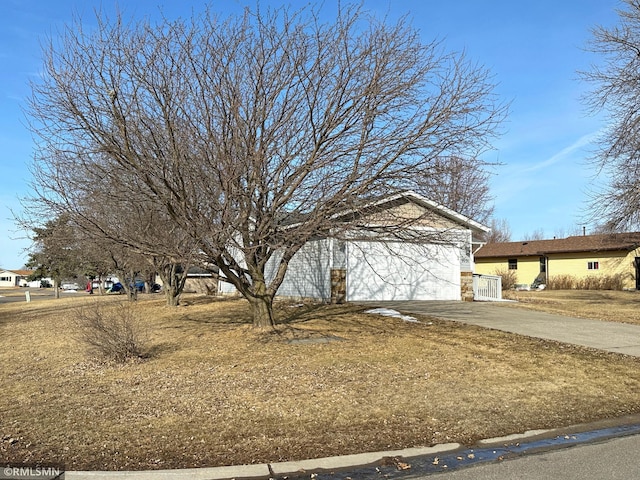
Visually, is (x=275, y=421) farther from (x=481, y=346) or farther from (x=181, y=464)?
(x=481, y=346)

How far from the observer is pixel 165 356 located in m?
9.17

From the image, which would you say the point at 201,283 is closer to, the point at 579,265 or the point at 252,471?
the point at 579,265

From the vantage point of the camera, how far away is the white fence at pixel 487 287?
21.9 m

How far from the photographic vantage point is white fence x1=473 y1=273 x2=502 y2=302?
21.9m

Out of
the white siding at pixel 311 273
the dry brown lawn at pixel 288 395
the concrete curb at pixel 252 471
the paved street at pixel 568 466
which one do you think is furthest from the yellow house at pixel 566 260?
the concrete curb at pixel 252 471

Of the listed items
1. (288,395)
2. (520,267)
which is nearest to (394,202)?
(288,395)

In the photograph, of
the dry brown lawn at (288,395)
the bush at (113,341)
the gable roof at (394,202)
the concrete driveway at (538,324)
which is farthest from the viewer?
the concrete driveway at (538,324)

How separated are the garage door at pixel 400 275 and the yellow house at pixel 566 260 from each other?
13.9m

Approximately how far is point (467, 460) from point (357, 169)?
18.5 ft

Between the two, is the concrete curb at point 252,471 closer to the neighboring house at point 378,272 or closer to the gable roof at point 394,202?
the gable roof at point 394,202

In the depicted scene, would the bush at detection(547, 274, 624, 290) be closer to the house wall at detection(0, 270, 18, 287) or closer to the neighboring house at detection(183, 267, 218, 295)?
the neighboring house at detection(183, 267, 218, 295)

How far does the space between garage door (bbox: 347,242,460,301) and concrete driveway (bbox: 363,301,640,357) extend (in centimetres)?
93

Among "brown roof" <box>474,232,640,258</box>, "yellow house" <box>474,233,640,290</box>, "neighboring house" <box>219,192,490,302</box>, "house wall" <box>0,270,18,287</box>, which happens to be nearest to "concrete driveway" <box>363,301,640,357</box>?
"neighboring house" <box>219,192,490,302</box>

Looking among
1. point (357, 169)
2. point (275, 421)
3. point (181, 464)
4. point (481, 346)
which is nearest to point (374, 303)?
point (481, 346)
